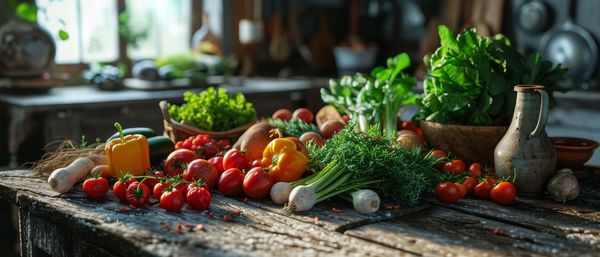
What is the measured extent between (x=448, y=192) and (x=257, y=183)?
1.91 ft

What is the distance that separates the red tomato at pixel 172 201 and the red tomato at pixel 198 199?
1.2 inches

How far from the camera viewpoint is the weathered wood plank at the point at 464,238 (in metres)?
1.64

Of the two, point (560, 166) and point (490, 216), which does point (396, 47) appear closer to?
point (560, 166)

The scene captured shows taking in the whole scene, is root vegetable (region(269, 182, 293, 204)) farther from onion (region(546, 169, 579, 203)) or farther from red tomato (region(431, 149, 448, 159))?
onion (region(546, 169, 579, 203))

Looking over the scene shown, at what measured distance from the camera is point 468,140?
2.36m

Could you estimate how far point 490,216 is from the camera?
6.37 feet

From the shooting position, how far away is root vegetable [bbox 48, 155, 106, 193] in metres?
2.13

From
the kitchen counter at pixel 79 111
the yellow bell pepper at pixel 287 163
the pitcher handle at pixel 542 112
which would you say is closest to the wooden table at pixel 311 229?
the yellow bell pepper at pixel 287 163

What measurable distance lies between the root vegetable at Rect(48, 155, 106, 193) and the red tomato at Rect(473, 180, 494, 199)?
4.21ft

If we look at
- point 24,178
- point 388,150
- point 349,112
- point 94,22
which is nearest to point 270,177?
point 388,150

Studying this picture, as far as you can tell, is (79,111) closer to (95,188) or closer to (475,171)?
(95,188)

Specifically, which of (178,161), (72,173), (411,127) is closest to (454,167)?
(411,127)

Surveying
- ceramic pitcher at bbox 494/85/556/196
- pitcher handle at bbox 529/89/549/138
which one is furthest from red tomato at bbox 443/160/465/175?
pitcher handle at bbox 529/89/549/138

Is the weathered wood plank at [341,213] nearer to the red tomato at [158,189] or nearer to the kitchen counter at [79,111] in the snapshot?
the red tomato at [158,189]
